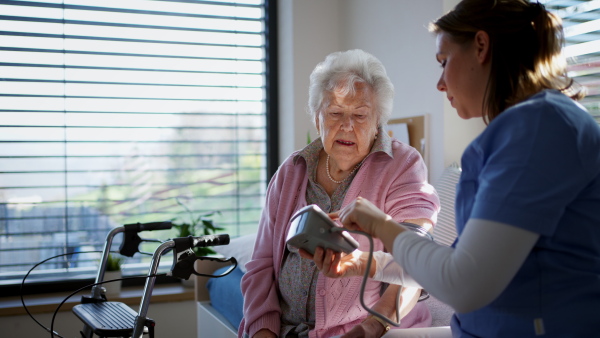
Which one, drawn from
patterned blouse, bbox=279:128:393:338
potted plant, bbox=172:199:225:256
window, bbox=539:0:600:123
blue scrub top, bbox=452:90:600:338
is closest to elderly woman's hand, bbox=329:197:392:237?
blue scrub top, bbox=452:90:600:338

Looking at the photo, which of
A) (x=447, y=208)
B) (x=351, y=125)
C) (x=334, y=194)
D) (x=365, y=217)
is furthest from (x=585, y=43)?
(x=365, y=217)

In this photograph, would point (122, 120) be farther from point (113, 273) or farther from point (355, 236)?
point (355, 236)

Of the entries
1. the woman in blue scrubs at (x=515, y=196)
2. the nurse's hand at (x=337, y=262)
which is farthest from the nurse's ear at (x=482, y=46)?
the nurse's hand at (x=337, y=262)

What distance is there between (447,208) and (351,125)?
22.8 inches

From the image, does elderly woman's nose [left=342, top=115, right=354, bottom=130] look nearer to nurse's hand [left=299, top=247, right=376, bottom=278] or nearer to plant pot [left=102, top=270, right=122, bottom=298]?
nurse's hand [left=299, top=247, right=376, bottom=278]

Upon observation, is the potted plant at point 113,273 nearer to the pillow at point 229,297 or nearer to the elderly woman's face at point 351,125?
the pillow at point 229,297

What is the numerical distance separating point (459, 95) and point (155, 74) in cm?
A: 265

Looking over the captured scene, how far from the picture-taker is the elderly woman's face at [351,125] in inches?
72.2

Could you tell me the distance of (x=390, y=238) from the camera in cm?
104

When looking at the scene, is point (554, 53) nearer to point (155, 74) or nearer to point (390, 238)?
point (390, 238)

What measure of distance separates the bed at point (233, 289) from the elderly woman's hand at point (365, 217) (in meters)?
0.76

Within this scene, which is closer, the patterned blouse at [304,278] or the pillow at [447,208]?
the patterned blouse at [304,278]

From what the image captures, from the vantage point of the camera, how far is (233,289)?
2477mm

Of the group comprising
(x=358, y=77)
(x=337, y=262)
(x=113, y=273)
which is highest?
(x=358, y=77)
